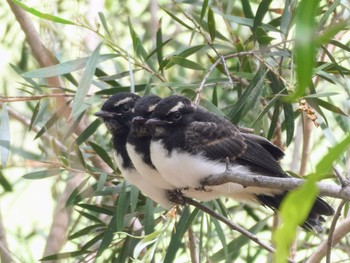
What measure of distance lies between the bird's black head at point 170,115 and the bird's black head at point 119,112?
36cm

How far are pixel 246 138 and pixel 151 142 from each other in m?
0.34

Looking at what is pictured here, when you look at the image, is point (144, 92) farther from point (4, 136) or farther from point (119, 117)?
point (4, 136)

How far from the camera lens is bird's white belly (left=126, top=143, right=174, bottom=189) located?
Result: 2.57 metres

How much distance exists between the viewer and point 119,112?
292 centimetres

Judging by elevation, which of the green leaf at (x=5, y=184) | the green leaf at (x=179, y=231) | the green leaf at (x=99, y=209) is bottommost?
the green leaf at (x=5, y=184)

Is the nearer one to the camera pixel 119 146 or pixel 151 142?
pixel 151 142

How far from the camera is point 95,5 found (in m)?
3.64

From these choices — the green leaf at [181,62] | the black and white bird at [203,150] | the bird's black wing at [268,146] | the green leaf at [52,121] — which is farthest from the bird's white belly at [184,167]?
the green leaf at [52,121]

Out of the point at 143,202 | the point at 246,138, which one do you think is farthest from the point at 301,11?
the point at 143,202

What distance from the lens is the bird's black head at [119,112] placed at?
2.91 metres

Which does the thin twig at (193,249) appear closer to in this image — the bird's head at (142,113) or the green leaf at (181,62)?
the bird's head at (142,113)

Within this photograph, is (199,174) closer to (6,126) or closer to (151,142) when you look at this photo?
(151,142)

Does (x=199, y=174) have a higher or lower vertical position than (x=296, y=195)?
lower

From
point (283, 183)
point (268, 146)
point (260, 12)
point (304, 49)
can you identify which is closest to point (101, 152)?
point (268, 146)
